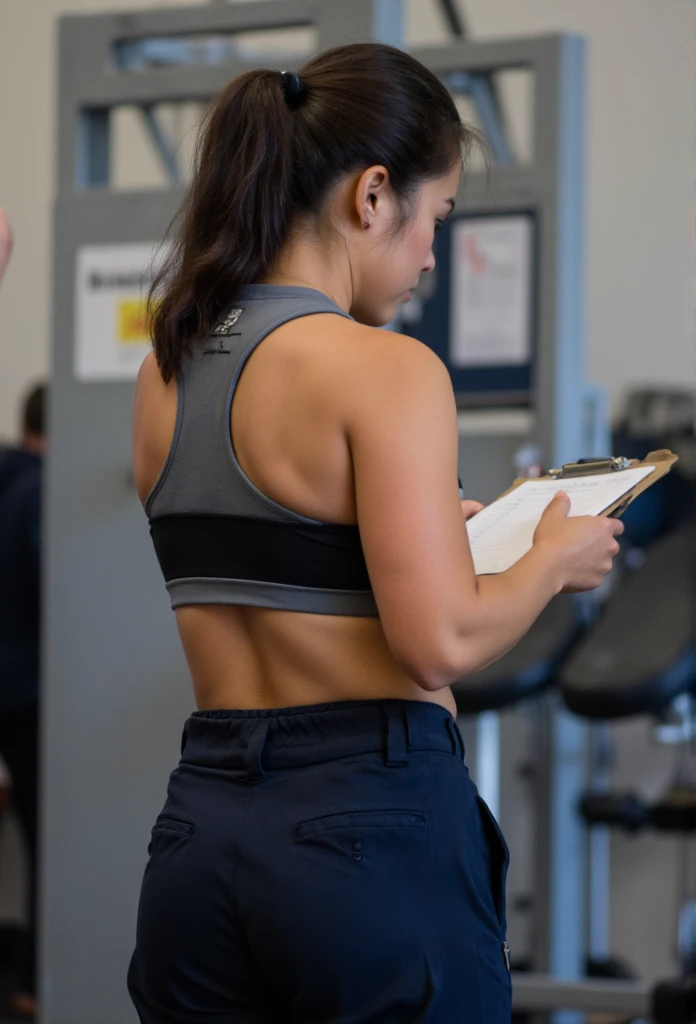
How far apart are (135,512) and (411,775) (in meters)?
1.56

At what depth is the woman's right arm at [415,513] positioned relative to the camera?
975 mm

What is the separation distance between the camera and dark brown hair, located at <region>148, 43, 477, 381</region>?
1090mm

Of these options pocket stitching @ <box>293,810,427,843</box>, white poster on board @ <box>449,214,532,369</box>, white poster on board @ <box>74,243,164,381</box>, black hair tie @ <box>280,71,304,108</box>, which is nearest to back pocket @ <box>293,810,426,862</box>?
pocket stitching @ <box>293,810,427,843</box>

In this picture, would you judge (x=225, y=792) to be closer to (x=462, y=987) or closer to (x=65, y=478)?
(x=462, y=987)

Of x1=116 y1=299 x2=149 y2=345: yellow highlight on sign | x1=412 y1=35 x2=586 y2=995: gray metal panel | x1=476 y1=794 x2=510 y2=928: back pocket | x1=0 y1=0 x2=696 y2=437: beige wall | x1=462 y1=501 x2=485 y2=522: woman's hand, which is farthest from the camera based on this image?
x1=0 y1=0 x2=696 y2=437: beige wall

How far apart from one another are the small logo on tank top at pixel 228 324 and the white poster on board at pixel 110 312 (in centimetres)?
144

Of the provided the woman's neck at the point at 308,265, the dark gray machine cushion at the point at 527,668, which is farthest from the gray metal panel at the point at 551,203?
the woman's neck at the point at 308,265

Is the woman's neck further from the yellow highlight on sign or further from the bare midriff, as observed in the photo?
the yellow highlight on sign

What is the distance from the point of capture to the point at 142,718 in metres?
2.47

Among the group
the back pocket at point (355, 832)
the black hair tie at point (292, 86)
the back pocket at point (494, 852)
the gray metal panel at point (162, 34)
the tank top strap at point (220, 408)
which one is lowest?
the back pocket at point (494, 852)

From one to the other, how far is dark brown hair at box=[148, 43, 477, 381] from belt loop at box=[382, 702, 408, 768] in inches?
13.2

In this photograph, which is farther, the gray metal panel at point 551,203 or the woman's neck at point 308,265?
the gray metal panel at point 551,203

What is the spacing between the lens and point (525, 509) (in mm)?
1187

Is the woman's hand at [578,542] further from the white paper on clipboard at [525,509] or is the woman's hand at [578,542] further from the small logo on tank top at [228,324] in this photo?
the small logo on tank top at [228,324]
